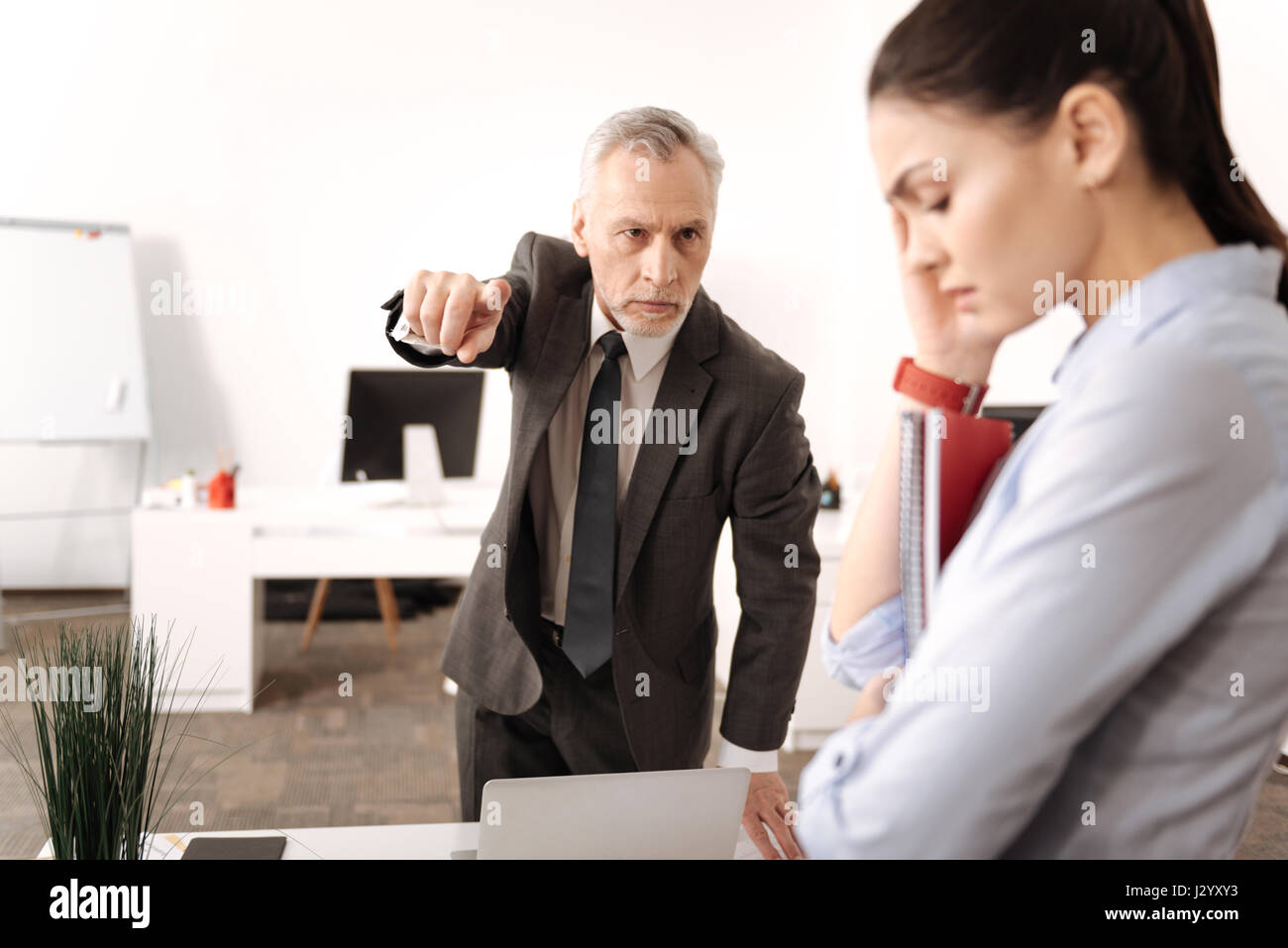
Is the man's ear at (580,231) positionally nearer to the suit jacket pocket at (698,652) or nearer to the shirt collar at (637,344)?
the shirt collar at (637,344)

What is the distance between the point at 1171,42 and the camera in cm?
59

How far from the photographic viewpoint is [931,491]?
70cm

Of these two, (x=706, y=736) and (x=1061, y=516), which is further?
(x=706, y=736)

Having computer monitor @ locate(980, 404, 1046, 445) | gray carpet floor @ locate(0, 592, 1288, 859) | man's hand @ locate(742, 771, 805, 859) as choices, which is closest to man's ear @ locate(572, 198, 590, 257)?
man's hand @ locate(742, 771, 805, 859)

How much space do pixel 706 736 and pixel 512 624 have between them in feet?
1.30

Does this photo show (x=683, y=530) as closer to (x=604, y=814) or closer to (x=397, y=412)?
(x=604, y=814)

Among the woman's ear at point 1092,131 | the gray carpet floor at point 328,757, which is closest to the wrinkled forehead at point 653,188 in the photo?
the woman's ear at point 1092,131

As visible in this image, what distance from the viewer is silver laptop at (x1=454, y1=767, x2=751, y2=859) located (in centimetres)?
99

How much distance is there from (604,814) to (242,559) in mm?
2921

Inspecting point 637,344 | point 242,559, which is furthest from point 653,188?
point 242,559

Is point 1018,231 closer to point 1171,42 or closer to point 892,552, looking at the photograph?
point 1171,42

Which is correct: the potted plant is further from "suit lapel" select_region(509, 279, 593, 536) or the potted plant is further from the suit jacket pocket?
the suit jacket pocket

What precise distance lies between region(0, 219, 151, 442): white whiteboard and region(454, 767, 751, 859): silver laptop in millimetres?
4553
